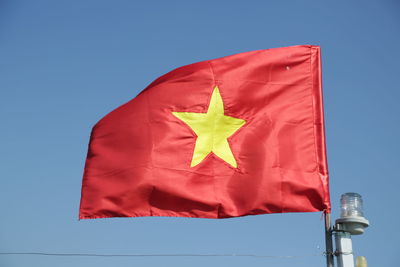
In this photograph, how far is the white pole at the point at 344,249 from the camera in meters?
10.2

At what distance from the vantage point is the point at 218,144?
1217 centimetres

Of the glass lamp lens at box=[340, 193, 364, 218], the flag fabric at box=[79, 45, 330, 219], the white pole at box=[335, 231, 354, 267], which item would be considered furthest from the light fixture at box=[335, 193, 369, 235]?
the flag fabric at box=[79, 45, 330, 219]

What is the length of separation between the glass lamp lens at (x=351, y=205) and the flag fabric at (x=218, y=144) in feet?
1.30

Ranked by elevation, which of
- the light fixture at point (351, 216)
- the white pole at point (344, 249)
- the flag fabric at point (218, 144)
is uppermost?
the flag fabric at point (218, 144)

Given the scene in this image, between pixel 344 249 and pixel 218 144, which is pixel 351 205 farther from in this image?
pixel 218 144

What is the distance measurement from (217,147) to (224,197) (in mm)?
1097

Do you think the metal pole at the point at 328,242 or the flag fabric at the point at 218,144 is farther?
the flag fabric at the point at 218,144

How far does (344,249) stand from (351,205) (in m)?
0.81

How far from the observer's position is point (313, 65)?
496 inches

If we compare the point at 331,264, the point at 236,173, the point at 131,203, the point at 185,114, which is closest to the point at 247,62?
the point at 185,114

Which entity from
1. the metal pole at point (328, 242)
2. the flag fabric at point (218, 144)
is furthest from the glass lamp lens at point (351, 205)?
the flag fabric at point (218, 144)

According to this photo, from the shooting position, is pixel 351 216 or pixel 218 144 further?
pixel 218 144

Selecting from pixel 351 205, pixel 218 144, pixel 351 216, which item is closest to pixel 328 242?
pixel 351 216

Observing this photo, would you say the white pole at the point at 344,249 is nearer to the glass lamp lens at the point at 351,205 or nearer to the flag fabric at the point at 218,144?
the glass lamp lens at the point at 351,205
